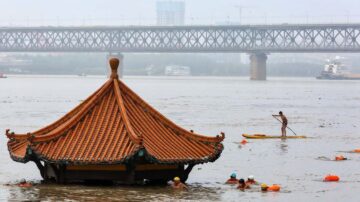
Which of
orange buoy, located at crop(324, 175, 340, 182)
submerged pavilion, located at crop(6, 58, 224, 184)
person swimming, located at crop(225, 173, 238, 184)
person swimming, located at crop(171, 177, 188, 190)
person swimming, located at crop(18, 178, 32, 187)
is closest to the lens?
submerged pavilion, located at crop(6, 58, 224, 184)

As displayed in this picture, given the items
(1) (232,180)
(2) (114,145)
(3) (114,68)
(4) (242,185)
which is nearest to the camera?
Answer: (2) (114,145)

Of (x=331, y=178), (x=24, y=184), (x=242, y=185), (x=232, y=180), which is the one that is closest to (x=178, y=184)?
(x=242, y=185)

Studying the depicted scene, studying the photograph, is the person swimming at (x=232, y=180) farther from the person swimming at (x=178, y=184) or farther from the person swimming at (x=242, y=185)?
the person swimming at (x=178, y=184)

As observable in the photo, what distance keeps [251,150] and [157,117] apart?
16.1 metres

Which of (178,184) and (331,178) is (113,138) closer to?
(178,184)

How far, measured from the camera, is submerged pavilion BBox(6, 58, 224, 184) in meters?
27.7

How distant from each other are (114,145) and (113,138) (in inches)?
13.0

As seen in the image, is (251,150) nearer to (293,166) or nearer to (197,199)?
(293,166)

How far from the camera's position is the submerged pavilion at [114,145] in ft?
91.0

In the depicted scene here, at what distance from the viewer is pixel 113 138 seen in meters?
28.1

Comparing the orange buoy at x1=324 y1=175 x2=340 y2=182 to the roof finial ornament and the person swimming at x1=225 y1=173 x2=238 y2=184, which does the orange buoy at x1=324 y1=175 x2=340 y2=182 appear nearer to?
the person swimming at x1=225 y1=173 x2=238 y2=184

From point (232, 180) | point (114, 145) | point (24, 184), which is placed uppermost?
point (114, 145)

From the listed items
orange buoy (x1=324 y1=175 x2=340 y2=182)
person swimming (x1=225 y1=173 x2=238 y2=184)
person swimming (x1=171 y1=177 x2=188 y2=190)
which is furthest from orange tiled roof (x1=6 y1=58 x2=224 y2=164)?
orange buoy (x1=324 y1=175 x2=340 y2=182)

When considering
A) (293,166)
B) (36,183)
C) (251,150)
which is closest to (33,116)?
(251,150)
